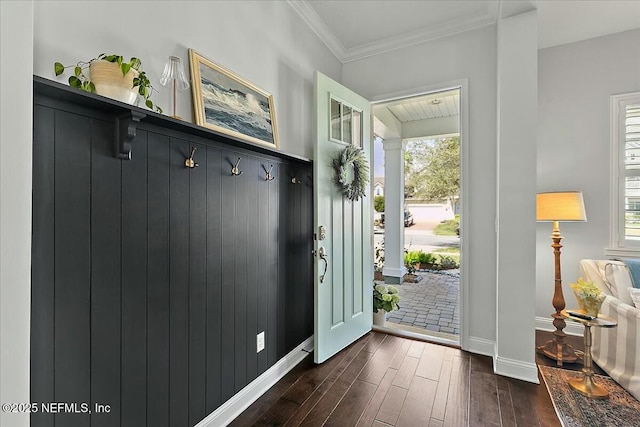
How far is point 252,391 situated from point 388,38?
10.7 feet

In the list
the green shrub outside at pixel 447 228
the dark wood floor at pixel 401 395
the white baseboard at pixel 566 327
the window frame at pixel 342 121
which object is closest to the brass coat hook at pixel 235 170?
the window frame at pixel 342 121

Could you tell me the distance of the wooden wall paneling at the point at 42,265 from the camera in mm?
978

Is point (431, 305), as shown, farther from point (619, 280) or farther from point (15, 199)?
point (15, 199)

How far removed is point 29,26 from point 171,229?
0.86 m

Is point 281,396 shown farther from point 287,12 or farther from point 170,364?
point 287,12

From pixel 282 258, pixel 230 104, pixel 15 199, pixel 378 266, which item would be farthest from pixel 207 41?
pixel 378 266

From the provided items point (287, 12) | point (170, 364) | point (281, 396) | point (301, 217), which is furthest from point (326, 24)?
point (281, 396)

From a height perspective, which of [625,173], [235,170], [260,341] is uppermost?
[625,173]

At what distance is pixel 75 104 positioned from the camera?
3.52 feet

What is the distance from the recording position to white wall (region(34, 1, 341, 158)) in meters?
1.12

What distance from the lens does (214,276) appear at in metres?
1.67

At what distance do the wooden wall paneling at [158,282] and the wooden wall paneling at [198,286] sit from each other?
13cm

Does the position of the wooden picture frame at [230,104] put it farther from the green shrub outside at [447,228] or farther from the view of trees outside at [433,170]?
the green shrub outside at [447,228]

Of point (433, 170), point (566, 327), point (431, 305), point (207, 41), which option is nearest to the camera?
point (207, 41)
